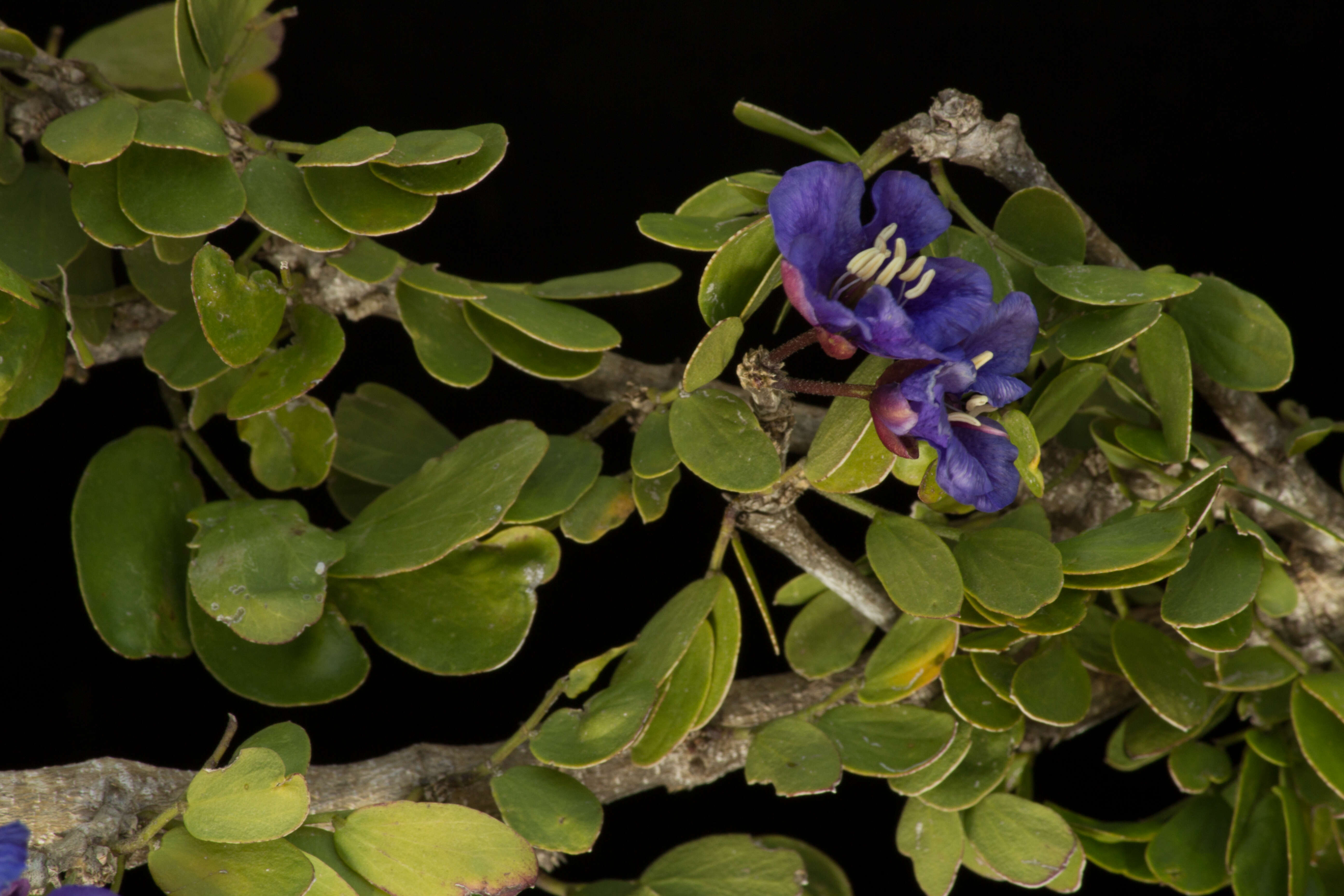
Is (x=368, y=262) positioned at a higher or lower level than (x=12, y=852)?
higher

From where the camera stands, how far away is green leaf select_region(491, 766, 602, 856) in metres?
0.97

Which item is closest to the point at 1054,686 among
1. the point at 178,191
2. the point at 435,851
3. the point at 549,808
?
the point at 549,808

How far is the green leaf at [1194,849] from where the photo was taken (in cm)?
121

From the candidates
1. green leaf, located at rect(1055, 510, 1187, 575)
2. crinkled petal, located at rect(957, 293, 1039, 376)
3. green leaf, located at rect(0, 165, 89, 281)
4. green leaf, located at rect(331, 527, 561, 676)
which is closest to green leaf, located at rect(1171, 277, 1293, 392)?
green leaf, located at rect(1055, 510, 1187, 575)

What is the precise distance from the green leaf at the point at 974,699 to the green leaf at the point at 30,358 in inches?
34.8

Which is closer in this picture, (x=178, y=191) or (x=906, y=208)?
(x=906, y=208)

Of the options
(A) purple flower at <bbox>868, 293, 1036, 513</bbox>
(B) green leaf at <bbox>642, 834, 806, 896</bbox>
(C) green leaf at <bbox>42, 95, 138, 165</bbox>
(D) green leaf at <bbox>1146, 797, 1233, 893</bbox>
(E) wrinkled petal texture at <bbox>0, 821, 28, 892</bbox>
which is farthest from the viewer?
(D) green leaf at <bbox>1146, 797, 1233, 893</bbox>

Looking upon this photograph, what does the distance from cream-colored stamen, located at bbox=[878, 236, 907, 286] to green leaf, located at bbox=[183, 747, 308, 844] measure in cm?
54

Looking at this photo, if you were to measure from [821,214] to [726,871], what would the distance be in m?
0.67

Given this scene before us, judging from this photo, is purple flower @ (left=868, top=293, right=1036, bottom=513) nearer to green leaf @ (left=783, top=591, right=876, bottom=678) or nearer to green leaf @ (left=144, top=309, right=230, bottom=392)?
green leaf @ (left=783, top=591, right=876, bottom=678)

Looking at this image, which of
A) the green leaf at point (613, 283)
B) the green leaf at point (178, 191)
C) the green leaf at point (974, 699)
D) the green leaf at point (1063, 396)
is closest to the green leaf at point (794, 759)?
the green leaf at point (974, 699)

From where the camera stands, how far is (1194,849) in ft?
4.03

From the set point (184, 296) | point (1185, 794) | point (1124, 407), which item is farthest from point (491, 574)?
point (1185, 794)

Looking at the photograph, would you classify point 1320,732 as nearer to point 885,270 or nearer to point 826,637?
point 826,637
